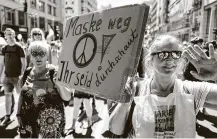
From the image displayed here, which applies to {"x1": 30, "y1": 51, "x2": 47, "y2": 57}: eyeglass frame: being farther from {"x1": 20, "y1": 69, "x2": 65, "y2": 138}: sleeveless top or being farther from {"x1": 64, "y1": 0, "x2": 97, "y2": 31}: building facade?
A: {"x1": 64, "y1": 0, "x2": 97, "y2": 31}: building facade

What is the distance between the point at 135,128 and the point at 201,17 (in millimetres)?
19918

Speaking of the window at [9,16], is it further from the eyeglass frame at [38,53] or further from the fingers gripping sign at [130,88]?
the fingers gripping sign at [130,88]

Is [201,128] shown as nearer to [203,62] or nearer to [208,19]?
[203,62]

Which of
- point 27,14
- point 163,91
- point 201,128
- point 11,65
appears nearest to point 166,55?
point 163,91

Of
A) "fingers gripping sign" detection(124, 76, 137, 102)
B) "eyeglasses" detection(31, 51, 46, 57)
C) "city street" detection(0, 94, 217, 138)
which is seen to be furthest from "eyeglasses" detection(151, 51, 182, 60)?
"city street" detection(0, 94, 217, 138)

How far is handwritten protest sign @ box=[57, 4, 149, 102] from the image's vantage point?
145 centimetres

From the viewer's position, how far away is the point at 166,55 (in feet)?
5.43

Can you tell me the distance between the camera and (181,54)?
5.60ft

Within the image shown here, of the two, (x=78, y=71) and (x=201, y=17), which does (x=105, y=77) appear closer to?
(x=78, y=71)

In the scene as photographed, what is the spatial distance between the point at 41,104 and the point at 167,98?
58.4 inches

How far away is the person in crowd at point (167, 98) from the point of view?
156 centimetres

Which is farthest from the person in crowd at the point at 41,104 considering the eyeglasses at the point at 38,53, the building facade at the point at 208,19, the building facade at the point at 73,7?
the building facade at the point at 208,19

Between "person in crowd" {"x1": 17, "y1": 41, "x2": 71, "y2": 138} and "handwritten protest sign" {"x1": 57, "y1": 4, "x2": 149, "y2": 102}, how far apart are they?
604mm

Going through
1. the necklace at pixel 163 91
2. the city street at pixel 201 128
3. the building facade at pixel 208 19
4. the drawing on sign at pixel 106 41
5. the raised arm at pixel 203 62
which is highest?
the building facade at pixel 208 19
